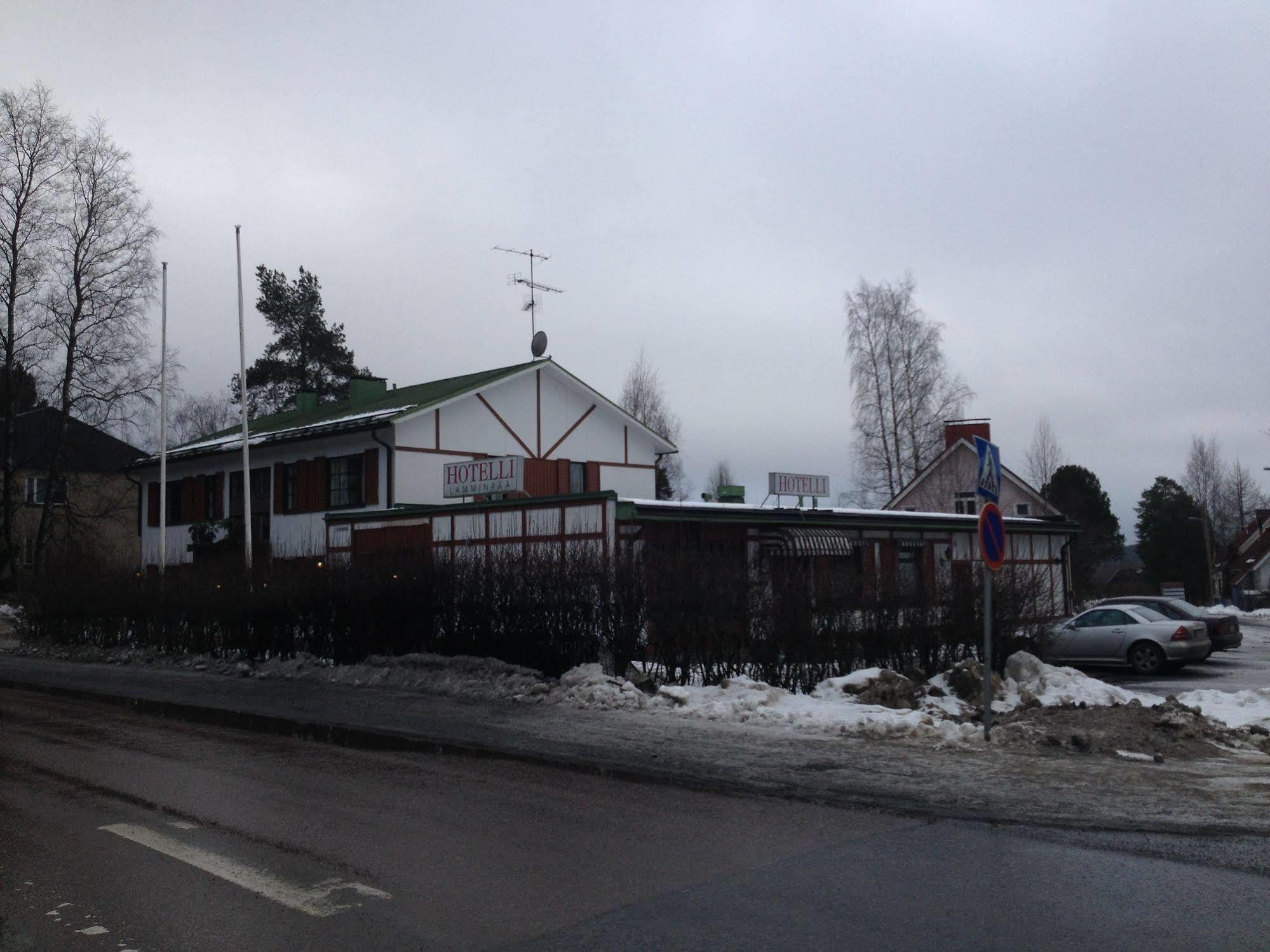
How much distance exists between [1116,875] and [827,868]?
171 cm

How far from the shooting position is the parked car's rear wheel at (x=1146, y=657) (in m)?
20.2

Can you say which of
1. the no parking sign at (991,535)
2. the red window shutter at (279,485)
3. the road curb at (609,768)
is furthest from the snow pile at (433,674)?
the red window shutter at (279,485)

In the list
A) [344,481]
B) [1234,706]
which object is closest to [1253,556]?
[344,481]

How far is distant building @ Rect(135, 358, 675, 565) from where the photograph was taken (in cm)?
3278

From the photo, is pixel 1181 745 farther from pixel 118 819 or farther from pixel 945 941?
pixel 118 819

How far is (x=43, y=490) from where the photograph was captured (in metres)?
50.1

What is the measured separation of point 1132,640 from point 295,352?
2105 inches

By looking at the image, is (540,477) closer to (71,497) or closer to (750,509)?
(750,509)

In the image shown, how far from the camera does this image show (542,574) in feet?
55.7

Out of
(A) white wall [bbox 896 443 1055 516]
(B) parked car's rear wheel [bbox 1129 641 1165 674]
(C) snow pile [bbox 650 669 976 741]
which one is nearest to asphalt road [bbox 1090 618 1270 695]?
(B) parked car's rear wheel [bbox 1129 641 1165 674]

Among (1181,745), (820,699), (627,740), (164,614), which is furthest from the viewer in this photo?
(164,614)

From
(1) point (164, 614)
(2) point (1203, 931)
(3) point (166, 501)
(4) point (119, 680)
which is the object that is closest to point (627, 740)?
(2) point (1203, 931)

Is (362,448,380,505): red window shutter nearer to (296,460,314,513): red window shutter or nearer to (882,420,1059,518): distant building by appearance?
(296,460,314,513): red window shutter

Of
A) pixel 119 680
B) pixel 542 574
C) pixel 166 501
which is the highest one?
pixel 166 501
